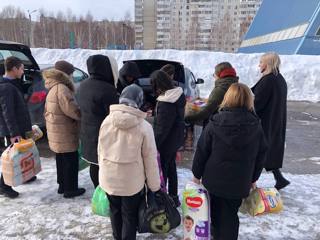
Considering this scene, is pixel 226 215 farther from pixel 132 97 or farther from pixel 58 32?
pixel 58 32

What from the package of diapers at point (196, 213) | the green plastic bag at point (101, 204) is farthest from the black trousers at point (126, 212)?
the package of diapers at point (196, 213)

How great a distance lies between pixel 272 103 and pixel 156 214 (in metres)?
2.14

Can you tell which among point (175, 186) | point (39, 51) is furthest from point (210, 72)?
point (175, 186)

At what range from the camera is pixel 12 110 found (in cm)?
380

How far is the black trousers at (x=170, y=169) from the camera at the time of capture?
11.8 ft

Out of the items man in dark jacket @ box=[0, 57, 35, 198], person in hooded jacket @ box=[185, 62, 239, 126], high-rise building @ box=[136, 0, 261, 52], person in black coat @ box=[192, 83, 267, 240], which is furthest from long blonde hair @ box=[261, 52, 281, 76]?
high-rise building @ box=[136, 0, 261, 52]

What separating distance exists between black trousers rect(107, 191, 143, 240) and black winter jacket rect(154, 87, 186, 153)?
785 millimetres

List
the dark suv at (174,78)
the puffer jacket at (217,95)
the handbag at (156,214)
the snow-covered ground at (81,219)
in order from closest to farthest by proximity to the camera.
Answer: the handbag at (156,214) < the snow-covered ground at (81,219) < the puffer jacket at (217,95) < the dark suv at (174,78)

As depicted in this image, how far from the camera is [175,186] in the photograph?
12.9 ft

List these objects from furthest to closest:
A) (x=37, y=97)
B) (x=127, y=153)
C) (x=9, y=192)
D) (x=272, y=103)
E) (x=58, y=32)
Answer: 1. (x=58, y=32)
2. (x=37, y=97)
3. (x=9, y=192)
4. (x=272, y=103)
5. (x=127, y=153)

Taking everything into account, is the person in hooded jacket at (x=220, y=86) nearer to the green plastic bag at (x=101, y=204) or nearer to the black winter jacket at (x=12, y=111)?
the green plastic bag at (x=101, y=204)

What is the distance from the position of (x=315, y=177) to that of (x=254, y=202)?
248 cm

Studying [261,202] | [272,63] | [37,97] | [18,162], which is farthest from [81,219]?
[37,97]

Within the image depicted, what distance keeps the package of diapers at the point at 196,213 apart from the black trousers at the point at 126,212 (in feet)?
1.40
